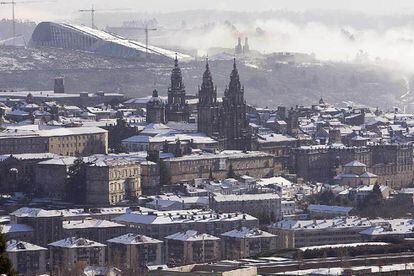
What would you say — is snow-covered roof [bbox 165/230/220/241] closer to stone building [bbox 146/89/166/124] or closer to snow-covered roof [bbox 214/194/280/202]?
snow-covered roof [bbox 214/194/280/202]

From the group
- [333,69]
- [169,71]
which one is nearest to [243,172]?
[169,71]

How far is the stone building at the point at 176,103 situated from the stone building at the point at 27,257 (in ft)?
135

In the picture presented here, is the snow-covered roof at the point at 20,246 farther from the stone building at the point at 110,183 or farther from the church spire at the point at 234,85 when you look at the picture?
the church spire at the point at 234,85

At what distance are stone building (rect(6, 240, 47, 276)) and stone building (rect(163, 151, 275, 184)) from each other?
23.2m

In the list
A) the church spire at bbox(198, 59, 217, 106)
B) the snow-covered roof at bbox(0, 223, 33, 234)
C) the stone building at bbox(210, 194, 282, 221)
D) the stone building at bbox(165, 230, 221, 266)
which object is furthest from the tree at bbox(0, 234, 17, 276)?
the church spire at bbox(198, 59, 217, 106)

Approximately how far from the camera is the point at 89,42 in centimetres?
19388

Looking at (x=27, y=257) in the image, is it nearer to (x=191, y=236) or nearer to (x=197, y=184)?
(x=191, y=236)

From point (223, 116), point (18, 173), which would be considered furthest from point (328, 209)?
point (223, 116)

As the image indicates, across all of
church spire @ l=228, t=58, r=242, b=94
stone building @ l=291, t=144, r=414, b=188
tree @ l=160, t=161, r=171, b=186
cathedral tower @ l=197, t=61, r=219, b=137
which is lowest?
stone building @ l=291, t=144, r=414, b=188

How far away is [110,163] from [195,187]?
3.89 metres

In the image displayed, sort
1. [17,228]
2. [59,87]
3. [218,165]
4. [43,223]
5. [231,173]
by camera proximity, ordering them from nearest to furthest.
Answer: [17,228] → [43,223] → [231,173] → [218,165] → [59,87]

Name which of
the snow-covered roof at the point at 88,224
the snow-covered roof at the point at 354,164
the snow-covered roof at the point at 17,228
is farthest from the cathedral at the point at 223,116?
the snow-covered roof at the point at 17,228

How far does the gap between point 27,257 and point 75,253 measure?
62.4 inches

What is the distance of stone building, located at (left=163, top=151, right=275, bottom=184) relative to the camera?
10756cm
